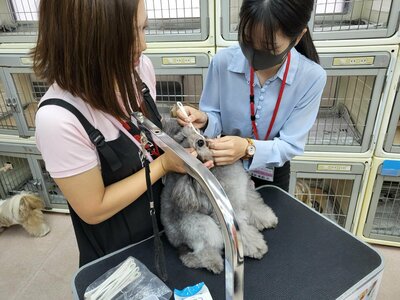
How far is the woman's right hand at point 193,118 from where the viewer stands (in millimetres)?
888

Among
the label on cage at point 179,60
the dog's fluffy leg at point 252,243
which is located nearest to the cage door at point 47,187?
the label on cage at point 179,60

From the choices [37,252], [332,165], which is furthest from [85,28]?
[37,252]

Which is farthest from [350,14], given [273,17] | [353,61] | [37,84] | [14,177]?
[14,177]

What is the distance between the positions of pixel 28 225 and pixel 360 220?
2.08 meters

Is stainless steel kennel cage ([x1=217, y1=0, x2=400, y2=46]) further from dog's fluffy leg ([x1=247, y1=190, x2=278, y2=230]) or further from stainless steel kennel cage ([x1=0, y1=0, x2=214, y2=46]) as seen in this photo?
dog's fluffy leg ([x1=247, y1=190, x2=278, y2=230])

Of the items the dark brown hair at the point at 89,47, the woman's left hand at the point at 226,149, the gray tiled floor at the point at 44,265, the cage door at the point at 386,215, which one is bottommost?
the gray tiled floor at the point at 44,265

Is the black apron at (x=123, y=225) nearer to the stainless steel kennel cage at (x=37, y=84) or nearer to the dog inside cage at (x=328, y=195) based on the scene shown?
the stainless steel kennel cage at (x=37, y=84)

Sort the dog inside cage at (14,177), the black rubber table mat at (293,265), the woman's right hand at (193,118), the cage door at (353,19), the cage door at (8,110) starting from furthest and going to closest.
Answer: the dog inside cage at (14,177) → the cage door at (8,110) → the cage door at (353,19) → the woman's right hand at (193,118) → the black rubber table mat at (293,265)

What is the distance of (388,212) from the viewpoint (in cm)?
195

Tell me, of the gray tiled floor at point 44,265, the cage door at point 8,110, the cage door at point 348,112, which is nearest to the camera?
the cage door at point 348,112

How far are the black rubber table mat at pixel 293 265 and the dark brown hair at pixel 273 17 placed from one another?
1.80 feet

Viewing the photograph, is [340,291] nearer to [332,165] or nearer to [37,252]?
[332,165]

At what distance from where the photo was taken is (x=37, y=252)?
6.48ft

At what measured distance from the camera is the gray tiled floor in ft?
5.59
